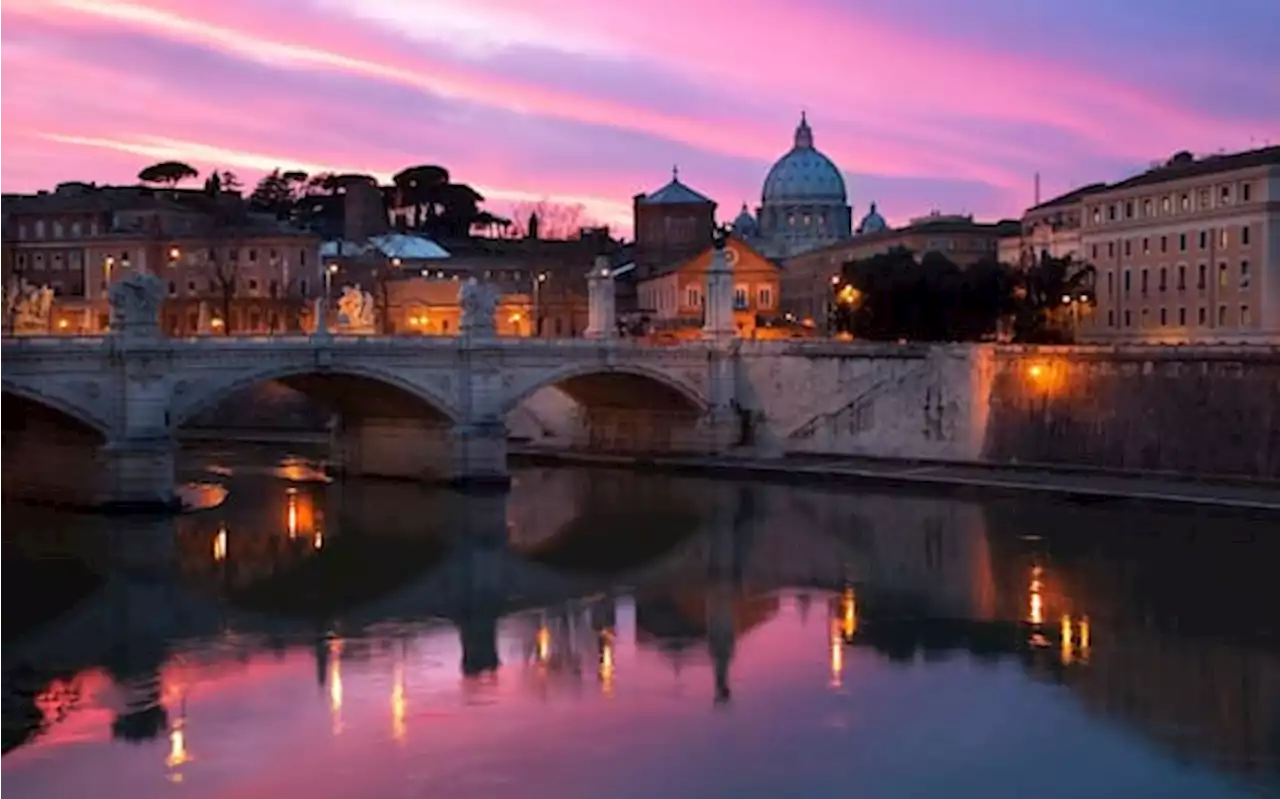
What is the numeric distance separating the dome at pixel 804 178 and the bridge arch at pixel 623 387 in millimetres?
51672

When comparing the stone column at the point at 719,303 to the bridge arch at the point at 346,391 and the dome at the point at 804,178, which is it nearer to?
the bridge arch at the point at 346,391

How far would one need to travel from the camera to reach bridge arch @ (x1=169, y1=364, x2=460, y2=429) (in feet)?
109

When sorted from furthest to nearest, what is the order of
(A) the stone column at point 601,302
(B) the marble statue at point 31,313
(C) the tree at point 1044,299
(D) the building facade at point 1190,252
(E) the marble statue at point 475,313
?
1. (C) the tree at point 1044,299
2. (D) the building facade at point 1190,252
3. (A) the stone column at point 601,302
4. (B) the marble statue at point 31,313
5. (E) the marble statue at point 475,313

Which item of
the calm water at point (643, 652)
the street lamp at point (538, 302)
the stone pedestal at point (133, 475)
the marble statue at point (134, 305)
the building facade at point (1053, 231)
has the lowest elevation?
the calm water at point (643, 652)

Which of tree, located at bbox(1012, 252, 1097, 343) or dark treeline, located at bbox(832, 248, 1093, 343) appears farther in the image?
tree, located at bbox(1012, 252, 1097, 343)

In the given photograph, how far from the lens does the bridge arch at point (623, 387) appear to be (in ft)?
130

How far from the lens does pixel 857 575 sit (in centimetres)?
2719

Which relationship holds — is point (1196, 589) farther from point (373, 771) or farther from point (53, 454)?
point (53, 454)

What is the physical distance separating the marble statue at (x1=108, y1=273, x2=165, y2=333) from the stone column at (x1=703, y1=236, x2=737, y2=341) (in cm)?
1472

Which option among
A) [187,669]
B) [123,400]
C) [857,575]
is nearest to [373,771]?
[187,669]

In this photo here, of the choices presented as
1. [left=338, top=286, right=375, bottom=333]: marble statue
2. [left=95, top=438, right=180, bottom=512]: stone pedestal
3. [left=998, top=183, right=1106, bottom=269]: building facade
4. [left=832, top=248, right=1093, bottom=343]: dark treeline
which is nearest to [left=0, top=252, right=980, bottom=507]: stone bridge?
[left=95, top=438, right=180, bottom=512]: stone pedestal

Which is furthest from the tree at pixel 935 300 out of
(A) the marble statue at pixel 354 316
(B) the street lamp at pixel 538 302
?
(B) the street lamp at pixel 538 302

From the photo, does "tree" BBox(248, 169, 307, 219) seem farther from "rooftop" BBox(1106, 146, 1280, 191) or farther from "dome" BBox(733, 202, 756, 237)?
"rooftop" BBox(1106, 146, 1280, 191)

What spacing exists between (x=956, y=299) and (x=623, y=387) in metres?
10.7
